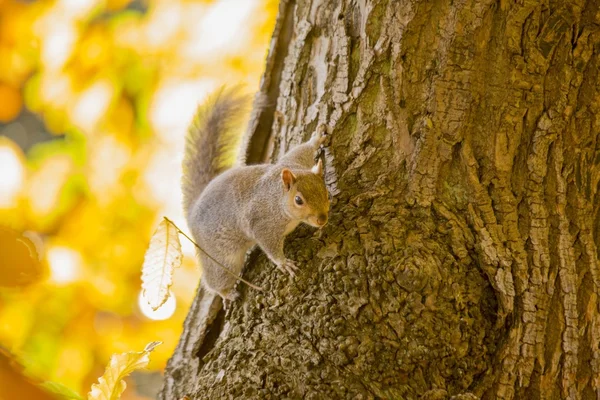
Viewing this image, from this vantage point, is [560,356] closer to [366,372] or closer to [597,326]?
[597,326]

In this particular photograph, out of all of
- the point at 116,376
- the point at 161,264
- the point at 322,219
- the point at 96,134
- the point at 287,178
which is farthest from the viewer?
the point at 96,134

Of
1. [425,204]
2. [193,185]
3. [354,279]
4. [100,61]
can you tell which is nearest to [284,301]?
[354,279]

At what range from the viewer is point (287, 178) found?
2146 millimetres

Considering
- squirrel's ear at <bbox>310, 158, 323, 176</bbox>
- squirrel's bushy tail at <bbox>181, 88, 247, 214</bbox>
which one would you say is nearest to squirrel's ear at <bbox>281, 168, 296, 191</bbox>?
squirrel's ear at <bbox>310, 158, 323, 176</bbox>

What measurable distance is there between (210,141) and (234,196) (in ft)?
1.42

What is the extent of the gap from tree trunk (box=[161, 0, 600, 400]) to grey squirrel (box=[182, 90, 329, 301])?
0.34 feet

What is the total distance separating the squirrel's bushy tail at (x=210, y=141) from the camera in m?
2.63

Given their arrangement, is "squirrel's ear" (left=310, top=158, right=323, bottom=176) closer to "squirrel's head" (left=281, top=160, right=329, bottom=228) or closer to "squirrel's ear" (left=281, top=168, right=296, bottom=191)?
"squirrel's head" (left=281, top=160, right=329, bottom=228)

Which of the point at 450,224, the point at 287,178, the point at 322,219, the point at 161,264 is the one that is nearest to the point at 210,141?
the point at 287,178

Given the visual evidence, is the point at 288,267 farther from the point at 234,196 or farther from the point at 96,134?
the point at 96,134

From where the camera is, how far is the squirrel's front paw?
69.8 inches

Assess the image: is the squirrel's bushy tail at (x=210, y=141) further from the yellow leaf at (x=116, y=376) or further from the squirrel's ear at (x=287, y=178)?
the yellow leaf at (x=116, y=376)

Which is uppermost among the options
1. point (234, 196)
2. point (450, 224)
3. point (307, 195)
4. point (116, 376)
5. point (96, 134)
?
point (96, 134)

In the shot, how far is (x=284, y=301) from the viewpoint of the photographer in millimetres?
1729
